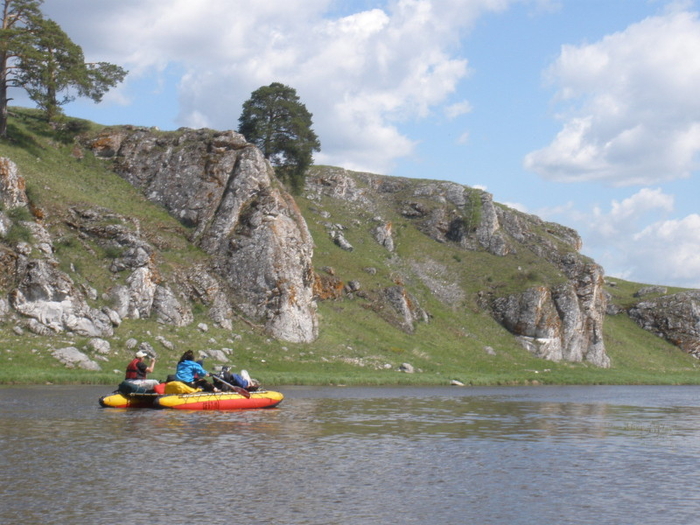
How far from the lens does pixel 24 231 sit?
55.1 m

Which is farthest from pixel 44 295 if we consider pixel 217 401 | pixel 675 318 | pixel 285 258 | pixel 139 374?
pixel 675 318

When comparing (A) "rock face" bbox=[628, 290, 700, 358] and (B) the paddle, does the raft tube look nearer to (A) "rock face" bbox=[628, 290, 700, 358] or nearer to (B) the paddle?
(B) the paddle

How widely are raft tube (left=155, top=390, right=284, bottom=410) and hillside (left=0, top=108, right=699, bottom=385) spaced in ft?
44.8

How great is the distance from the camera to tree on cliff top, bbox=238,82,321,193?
93062mm

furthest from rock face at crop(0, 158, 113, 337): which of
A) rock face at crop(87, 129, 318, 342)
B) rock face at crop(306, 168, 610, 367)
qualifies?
rock face at crop(306, 168, 610, 367)

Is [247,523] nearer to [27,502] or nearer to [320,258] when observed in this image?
[27,502]

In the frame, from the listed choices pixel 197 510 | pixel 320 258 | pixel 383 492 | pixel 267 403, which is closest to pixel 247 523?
pixel 197 510

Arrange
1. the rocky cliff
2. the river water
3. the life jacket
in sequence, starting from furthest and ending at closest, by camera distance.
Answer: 1. the rocky cliff
2. the life jacket
3. the river water

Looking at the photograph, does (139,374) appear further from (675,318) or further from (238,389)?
(675,318)

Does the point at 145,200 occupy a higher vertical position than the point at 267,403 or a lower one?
higher

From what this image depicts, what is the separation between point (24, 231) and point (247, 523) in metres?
48.2

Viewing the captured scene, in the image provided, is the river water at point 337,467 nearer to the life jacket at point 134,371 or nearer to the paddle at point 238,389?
the paddle at point 238,389

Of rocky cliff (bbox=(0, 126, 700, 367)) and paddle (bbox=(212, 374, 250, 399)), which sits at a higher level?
rocky cliff (bbox=(0, 126, 700, 367))

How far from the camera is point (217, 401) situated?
34562 mm
